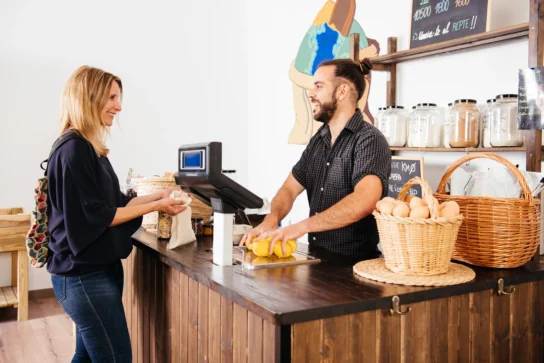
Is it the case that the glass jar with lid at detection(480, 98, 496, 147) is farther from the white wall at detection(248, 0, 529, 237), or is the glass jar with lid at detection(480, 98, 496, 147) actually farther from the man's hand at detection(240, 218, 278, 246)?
the man's hand at detection(240, 218, 278, 246)

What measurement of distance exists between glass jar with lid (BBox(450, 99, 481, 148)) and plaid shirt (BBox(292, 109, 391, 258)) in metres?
0.56

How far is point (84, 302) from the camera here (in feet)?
6.54

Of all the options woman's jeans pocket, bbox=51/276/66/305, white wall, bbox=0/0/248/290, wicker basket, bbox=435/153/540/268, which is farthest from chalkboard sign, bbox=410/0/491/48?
white wall, bbox=0/0/248/290

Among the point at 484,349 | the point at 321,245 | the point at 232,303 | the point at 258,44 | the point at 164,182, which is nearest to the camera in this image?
the point at 232,303

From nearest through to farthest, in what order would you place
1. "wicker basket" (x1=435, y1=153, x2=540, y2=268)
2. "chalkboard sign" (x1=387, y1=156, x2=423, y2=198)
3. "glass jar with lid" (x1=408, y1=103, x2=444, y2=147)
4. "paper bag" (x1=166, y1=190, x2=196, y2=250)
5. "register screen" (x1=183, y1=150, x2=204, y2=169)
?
"register screen" (x1=183, y1=150, x2=204, y2=169) → "wicker basket" (x1=435, y1=153, x2=540, y2=268) → "paper bag" (x1=166, y1=190, x2=196, y2=250) → "glass jar with lid" (x1=408, y1=103, x2=444, y2=147) → "chalkboard sign" (x1=387, y1=156, x2=423, y2=198)

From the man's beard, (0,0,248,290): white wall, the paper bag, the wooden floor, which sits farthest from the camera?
(0,0,248,290): white wall

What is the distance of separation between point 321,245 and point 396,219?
0.82 meters

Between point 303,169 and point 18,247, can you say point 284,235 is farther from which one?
point 18,247

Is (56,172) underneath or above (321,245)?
above

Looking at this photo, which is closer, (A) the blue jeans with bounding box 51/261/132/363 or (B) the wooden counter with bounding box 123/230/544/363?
(B) the wooden counter with bounding box 123/230/544/363

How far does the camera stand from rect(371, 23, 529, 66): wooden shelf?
2.47 meters

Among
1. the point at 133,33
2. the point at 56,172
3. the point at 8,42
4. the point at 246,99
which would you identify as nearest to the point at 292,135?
the point at 246,99

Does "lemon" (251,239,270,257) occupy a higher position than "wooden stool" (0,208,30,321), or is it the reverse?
"lemon" (251,239,270,257)

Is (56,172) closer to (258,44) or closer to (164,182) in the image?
(164,182)
